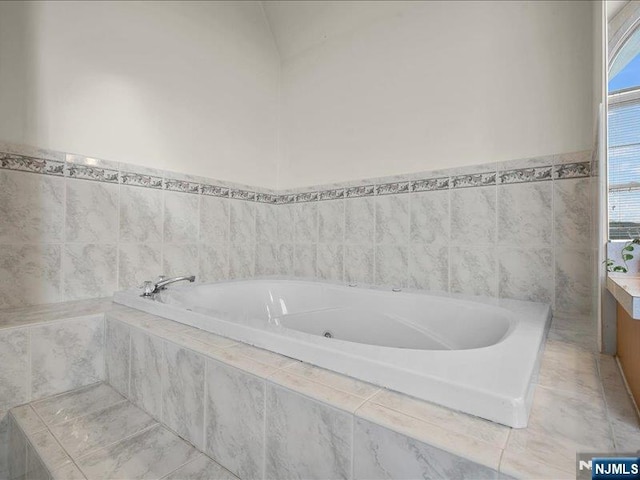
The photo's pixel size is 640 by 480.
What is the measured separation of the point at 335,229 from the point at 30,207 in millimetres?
1602

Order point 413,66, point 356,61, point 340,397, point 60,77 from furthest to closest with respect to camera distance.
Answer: point 356,61
point 413,66
point 60,77
point 340,397

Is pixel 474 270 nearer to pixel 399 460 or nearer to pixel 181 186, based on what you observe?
pixel 399 460

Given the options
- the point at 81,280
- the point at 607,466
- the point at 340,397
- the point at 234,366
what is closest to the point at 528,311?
the point at 607,466

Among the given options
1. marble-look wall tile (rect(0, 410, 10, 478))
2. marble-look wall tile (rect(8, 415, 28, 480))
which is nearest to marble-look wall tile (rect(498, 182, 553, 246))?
marble-look wall tile (rect(8, 415, 28, 480))

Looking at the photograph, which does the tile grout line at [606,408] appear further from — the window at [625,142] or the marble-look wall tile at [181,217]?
the marble-look wall tile at [181,217]

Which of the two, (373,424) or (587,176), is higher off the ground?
(587,176)

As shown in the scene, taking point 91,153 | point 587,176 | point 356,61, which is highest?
point 356,61

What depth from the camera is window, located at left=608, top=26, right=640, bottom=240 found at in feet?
2.61

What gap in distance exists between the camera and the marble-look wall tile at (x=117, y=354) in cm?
109

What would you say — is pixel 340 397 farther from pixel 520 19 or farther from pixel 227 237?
pixel 520 19

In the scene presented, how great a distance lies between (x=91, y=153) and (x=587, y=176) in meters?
2.40

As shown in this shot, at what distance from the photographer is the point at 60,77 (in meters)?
1.48

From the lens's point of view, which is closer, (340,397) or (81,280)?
(340,397)

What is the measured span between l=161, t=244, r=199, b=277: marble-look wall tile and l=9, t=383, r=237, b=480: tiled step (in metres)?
0.84
